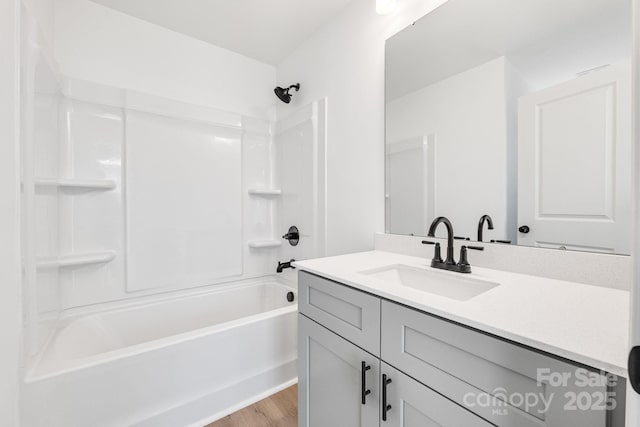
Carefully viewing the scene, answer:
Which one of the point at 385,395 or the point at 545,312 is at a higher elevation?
the point at 545,312

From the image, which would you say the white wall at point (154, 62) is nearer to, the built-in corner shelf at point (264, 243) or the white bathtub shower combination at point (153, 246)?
the white bathtub shower combination at point (153, 246)

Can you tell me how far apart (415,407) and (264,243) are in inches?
73.0

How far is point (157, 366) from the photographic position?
130 cm

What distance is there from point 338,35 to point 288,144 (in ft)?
3.00

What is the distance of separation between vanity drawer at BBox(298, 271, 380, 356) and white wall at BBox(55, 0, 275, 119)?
187 cm

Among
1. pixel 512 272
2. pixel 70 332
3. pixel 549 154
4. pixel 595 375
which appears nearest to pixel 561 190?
pixel 549 154

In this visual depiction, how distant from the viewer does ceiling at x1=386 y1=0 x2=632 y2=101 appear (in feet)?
2.95

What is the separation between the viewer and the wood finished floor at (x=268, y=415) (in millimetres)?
1425

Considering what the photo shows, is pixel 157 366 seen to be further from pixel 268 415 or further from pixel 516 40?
pixel 516 40

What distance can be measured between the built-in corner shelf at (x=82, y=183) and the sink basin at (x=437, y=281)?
1737 millimetres

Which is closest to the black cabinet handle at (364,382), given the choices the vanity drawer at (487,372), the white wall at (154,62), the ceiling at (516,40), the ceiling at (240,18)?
the vanity drawer at (487,372)

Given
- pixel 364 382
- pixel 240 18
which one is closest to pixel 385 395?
pixel 364 382

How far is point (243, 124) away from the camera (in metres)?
2.35

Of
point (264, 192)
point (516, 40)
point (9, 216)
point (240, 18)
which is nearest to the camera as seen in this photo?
point (9, 216)
